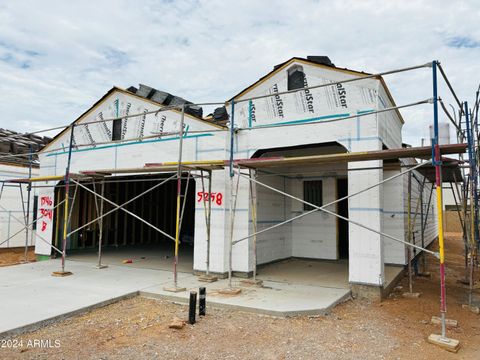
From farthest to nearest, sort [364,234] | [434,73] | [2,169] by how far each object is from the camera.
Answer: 1. [2,169]
2. [364,234]
3. [434,73]

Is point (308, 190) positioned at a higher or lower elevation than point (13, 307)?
higher

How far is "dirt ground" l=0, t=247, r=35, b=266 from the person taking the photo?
12358 millimetres

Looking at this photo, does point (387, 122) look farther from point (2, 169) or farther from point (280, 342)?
point (2, 169)

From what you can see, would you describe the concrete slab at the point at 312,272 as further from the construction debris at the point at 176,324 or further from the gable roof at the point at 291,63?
the gable roof at the point at 291,63

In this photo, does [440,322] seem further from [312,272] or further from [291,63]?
[291,63]

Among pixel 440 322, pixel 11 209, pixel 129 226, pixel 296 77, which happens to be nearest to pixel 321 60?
pixel 296 77

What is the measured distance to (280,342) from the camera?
496cm

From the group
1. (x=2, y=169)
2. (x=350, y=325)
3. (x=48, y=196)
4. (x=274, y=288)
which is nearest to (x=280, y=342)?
(x=350, y=325)

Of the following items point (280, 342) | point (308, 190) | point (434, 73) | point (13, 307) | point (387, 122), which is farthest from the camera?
point (308, 190)

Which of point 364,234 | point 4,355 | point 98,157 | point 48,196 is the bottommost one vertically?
point 4,355

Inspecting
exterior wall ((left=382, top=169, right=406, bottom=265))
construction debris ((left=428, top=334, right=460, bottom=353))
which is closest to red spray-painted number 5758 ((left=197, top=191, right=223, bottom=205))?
exterior wall ((left=382, top=169, right=406, bottom=265))

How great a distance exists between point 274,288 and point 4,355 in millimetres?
4727

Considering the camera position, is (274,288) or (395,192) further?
(395,192)

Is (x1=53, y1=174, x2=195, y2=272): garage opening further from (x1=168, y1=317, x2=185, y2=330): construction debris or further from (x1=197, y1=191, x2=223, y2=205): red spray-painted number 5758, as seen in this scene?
(x1=168, y1=317, x2=185, y2=330): construction debris
